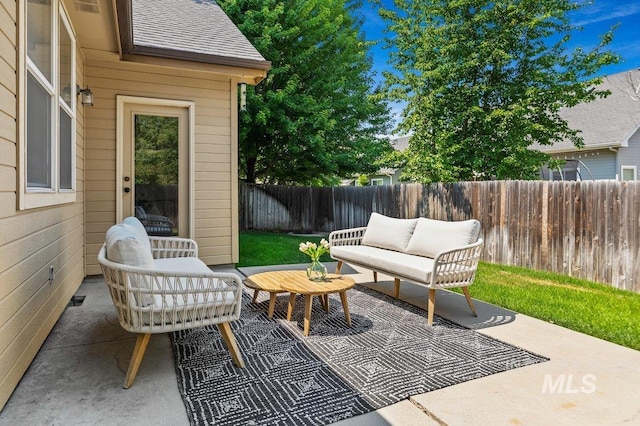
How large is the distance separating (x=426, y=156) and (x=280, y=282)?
19.1ft

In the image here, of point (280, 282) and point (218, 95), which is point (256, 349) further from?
point (218, 95)

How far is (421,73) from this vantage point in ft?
30.0

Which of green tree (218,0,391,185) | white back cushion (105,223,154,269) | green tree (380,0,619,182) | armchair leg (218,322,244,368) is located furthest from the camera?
green tree (218,0,391,185)

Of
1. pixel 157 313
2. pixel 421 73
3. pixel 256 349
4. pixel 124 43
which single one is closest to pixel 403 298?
pixel 256 349

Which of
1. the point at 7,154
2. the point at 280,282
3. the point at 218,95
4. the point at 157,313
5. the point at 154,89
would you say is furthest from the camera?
the point at 218,95

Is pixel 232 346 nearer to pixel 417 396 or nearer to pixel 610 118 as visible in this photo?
pixel 417 396

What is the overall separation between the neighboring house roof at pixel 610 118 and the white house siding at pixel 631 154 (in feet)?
1.20

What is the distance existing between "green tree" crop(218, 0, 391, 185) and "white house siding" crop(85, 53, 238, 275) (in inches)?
174

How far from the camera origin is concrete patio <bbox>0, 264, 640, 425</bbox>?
2137 mm

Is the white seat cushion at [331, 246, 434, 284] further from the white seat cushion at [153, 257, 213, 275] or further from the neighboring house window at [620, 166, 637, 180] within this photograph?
the neighboring house window at [620, 166, 637, 180]

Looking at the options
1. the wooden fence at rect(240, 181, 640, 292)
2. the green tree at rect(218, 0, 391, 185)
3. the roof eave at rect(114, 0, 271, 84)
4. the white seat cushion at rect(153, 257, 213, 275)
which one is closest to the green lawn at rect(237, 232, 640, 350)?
the wooden fence at rect(240, 181, 640, 292)

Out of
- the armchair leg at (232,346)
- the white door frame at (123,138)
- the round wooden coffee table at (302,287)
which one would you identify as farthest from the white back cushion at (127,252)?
the white door frame at (123,138)

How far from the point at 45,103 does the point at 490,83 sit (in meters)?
8.56

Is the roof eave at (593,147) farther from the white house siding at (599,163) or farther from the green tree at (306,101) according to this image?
the green tree at (306,101)
